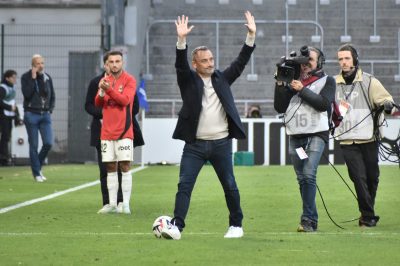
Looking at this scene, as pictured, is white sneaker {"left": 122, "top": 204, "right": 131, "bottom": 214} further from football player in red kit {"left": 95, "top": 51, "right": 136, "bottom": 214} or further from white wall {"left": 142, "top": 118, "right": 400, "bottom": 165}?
white wall {"left": 142, "top": 118, "right": 400, "bottom": 165}

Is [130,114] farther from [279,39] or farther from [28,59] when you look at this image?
[279,39]

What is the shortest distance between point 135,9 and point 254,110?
5271 millimetres

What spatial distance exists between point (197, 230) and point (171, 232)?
1427mm

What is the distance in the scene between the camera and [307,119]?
517 inches

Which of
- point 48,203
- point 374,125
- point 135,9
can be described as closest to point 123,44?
point 135,9

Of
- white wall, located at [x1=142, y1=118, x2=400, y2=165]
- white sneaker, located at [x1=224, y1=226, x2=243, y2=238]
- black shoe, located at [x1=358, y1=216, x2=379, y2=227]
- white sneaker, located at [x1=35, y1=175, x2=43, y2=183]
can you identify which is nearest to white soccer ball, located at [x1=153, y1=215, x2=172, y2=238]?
white sneaker, located at [x1=224, y1=226, x2=243, y2=238]

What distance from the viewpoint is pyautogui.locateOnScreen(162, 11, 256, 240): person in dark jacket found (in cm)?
1212

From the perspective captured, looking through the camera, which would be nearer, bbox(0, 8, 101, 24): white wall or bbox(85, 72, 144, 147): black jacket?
bbox(85, 72, 144, 147): black jacket

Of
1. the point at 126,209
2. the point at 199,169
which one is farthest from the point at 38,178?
the point at 199,169

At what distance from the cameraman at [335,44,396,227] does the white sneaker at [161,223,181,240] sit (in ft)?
9.24

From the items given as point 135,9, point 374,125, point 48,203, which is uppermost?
point 135,9

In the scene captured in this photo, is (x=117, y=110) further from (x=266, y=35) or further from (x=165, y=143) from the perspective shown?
(x=266, y=35)

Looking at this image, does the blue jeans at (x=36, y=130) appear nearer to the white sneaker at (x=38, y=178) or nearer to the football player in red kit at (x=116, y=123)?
the white sneaker at (x=38, y=178)

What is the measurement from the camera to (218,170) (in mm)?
12273
